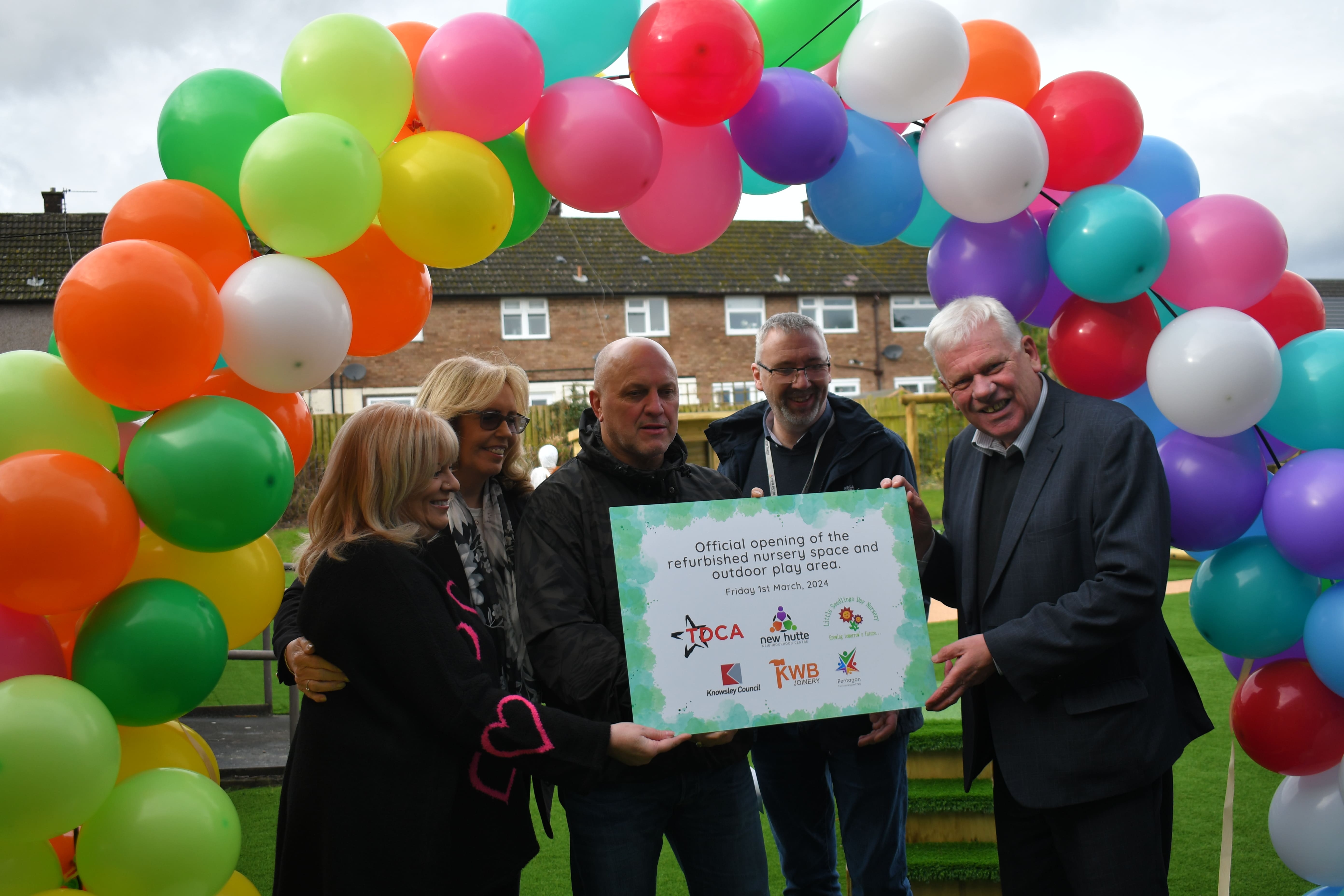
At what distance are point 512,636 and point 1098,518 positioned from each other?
154 centimetres

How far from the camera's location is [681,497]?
2.60 meters

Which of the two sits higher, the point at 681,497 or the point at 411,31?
the point at 411,31

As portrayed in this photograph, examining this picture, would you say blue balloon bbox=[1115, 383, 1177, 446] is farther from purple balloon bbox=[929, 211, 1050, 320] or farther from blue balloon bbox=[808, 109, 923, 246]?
blue balloon bbox=[808, 109, 923, 246]

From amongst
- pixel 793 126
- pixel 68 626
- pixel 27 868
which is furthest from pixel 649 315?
pixel 27 868

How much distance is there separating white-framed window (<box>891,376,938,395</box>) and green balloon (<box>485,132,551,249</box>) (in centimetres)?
2340

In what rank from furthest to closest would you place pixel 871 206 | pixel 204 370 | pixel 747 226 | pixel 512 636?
pixel 747 226, pixel 871 206, pixel 512 636, pixel 204 370

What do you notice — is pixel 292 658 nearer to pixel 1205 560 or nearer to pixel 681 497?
pixel 681 497

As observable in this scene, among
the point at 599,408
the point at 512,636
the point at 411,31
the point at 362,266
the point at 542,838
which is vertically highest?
the point at 411,31

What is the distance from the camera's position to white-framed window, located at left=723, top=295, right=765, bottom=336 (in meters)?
24.5

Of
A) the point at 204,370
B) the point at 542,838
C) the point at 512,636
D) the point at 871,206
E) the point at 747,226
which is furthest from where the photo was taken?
the point at 747,226

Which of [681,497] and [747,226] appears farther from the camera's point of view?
[747,226]

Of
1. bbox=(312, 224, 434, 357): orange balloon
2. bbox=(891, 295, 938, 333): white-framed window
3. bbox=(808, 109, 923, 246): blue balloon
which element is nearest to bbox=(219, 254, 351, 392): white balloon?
bbox=(312, 224, 434, 357): orange balloon

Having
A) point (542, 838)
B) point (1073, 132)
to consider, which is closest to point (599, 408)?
point (1073, 132)

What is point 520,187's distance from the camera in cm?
271
